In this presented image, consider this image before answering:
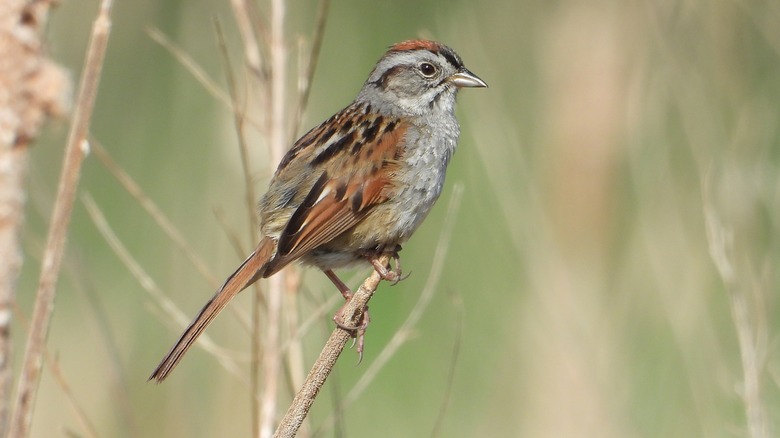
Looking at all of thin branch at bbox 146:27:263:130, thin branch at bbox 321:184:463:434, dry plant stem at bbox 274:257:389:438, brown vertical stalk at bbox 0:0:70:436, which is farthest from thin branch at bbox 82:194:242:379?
brown vertical stalk at bbox 0:0:70:436

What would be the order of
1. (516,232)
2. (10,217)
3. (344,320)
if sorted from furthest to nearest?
(516,232) → (344,320) → (10,217)

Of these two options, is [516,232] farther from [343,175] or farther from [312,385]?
[312,385]

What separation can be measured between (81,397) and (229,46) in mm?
1223

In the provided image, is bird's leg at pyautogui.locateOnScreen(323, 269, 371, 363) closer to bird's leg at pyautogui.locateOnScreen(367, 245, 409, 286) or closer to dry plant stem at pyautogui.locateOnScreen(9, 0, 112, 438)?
bird's leg at pyautogui.locateOnScreen(367, 245, 409, 286)

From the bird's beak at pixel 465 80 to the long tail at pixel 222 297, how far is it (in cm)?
86

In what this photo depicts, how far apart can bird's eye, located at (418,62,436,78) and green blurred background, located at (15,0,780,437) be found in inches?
6.6

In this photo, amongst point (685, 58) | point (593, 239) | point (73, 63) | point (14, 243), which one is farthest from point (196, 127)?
point (14, 243)

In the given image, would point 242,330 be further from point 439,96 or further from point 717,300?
point 717,300

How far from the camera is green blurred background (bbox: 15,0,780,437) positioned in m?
2.87

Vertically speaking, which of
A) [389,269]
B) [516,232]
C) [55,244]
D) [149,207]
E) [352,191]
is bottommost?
[516,232]

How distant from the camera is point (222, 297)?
2.28m

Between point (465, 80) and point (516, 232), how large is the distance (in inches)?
19.2

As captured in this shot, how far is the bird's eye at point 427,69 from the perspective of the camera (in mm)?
3131

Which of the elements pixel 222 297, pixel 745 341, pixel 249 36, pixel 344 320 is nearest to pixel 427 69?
pixel 249 36
